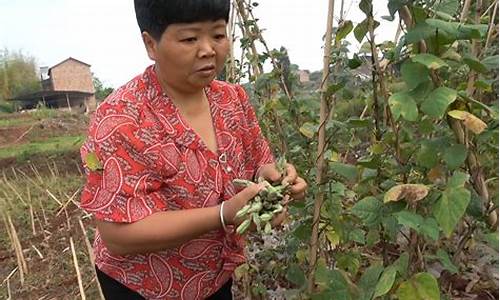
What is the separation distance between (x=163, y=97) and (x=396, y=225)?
0.56m

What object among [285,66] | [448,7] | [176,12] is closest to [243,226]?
[176,12]

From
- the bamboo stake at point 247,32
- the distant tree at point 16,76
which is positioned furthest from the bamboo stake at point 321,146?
the distant tree at point 16,76

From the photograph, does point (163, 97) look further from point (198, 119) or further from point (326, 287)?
point (326, 287)

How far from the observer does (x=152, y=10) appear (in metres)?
1.23

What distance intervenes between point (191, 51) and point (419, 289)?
626 mm

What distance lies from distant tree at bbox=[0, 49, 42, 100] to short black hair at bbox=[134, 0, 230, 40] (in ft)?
123

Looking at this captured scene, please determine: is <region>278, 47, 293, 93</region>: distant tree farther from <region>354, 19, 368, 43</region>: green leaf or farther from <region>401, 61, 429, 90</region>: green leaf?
<region>401, 61, 429, 90</region>: green leaf

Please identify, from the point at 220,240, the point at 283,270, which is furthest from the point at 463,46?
the point at 283,270

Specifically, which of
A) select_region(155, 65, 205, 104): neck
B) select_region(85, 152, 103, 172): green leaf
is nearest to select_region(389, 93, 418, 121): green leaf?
select_region(155, 65, 205, 104): neck

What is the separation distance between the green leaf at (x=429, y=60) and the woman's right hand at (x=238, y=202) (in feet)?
1.28

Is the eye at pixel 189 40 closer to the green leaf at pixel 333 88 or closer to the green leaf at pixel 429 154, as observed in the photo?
the green leaf at pixel 333 88

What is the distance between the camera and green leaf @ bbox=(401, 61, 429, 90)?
103 centimetres

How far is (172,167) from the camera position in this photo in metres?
1.29

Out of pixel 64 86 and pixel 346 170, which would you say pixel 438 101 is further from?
pixel 64 86
